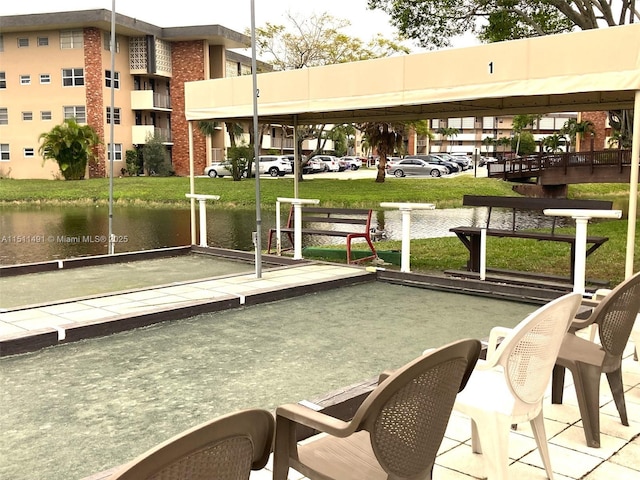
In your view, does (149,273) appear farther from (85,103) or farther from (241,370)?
(85,103)

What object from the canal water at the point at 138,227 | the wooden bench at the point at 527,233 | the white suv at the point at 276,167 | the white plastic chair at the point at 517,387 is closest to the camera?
the white plastic chair at the point at 517,387

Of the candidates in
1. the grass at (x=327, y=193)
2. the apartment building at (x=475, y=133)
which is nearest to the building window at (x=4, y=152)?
the grass at (x=327, y=193)

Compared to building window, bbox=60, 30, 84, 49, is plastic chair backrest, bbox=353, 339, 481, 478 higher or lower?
lower

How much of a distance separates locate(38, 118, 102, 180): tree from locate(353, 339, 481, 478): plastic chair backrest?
125 ft

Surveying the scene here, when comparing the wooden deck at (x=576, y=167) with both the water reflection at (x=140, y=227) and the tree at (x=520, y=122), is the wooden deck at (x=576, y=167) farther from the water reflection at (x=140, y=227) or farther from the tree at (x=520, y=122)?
the tree at (x=520, y=122)

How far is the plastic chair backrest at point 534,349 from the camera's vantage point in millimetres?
2912

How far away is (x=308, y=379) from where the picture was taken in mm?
4820

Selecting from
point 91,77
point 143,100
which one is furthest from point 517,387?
point 143,100

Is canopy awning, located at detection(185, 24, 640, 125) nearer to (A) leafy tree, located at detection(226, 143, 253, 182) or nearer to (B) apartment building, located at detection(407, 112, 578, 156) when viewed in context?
(A) leafy tree, located at detection(226, 143, 253, 182)

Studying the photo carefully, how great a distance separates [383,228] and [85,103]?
1072 inches

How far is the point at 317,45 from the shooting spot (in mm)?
35656

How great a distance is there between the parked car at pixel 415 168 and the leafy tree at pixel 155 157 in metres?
16.6

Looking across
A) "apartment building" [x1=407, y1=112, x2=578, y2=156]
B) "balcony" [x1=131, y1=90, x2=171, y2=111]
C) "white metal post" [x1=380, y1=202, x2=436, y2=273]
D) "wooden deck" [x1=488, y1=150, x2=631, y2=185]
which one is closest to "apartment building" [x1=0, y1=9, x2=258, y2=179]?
"balcony" [x1=131, y1=90, x2=171, y2=111]

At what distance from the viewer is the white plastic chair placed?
2902mm
